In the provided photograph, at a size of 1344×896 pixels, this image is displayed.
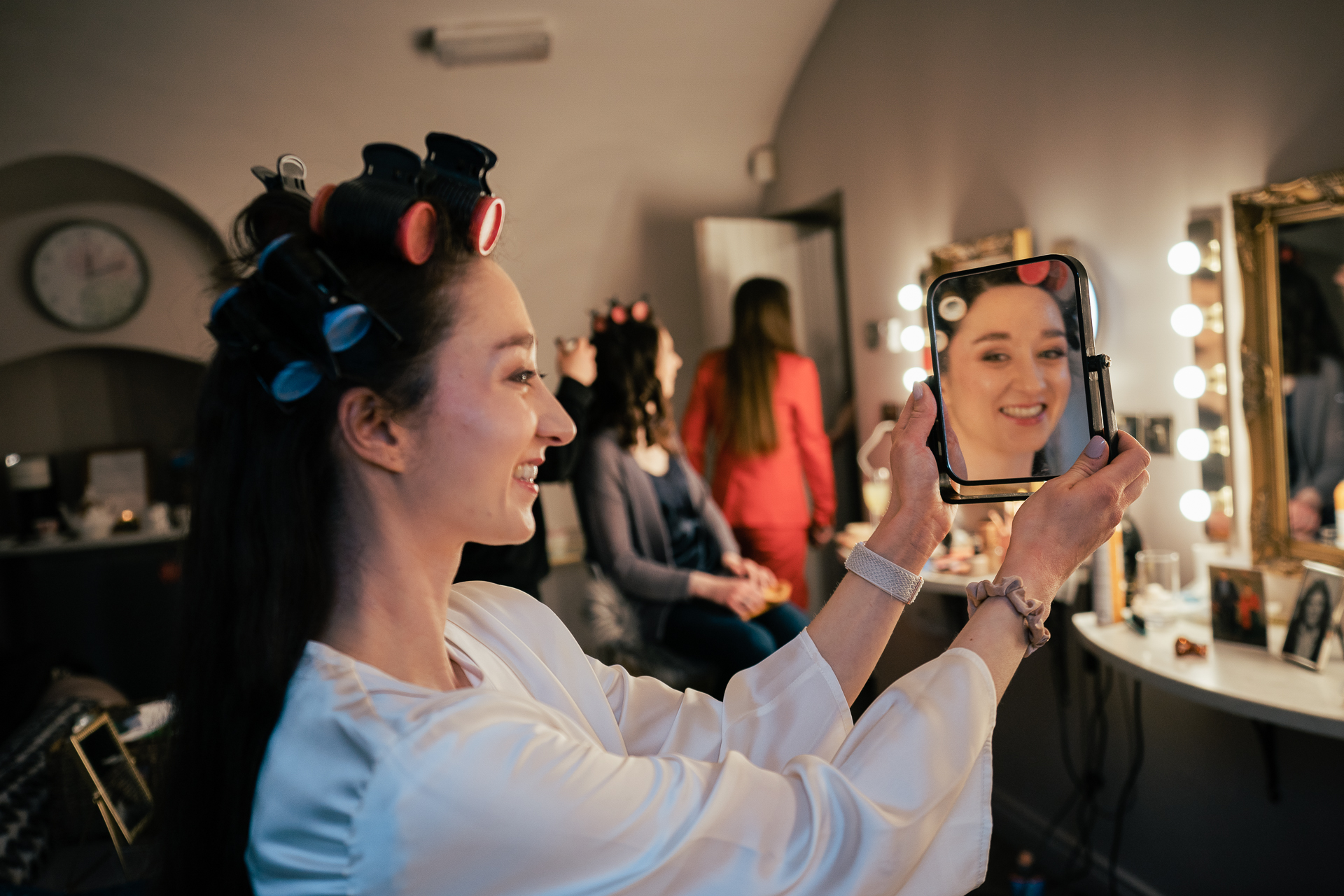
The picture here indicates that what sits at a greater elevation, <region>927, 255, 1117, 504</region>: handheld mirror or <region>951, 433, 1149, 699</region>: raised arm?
<region>927, 255, 1117, 504</region>: handheld mirror

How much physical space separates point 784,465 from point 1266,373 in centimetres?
168

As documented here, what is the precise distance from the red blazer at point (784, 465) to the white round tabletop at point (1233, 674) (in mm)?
1431

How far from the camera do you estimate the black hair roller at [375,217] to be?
2.13 ft

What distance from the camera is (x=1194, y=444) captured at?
1925 mm

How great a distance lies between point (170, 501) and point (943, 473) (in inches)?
160

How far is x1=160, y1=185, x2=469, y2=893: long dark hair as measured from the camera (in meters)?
0.65

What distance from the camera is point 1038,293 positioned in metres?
0.84

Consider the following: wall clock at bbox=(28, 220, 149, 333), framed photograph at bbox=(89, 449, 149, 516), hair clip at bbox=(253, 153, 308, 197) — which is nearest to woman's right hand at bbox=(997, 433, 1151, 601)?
hair clip at bbox=(253, 153, 308, 197)

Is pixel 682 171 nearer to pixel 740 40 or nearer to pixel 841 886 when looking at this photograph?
pixel 740 40

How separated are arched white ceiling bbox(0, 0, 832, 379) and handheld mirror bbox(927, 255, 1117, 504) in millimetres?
2195

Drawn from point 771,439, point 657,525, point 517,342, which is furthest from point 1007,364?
point 771,439

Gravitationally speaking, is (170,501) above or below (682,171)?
below

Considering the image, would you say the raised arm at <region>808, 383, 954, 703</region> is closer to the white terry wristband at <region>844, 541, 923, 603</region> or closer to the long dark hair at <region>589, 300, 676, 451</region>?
the white terry wristband at <region>844, 541, 923, 603</region>

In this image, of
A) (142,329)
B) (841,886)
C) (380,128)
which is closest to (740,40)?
(380,128)
